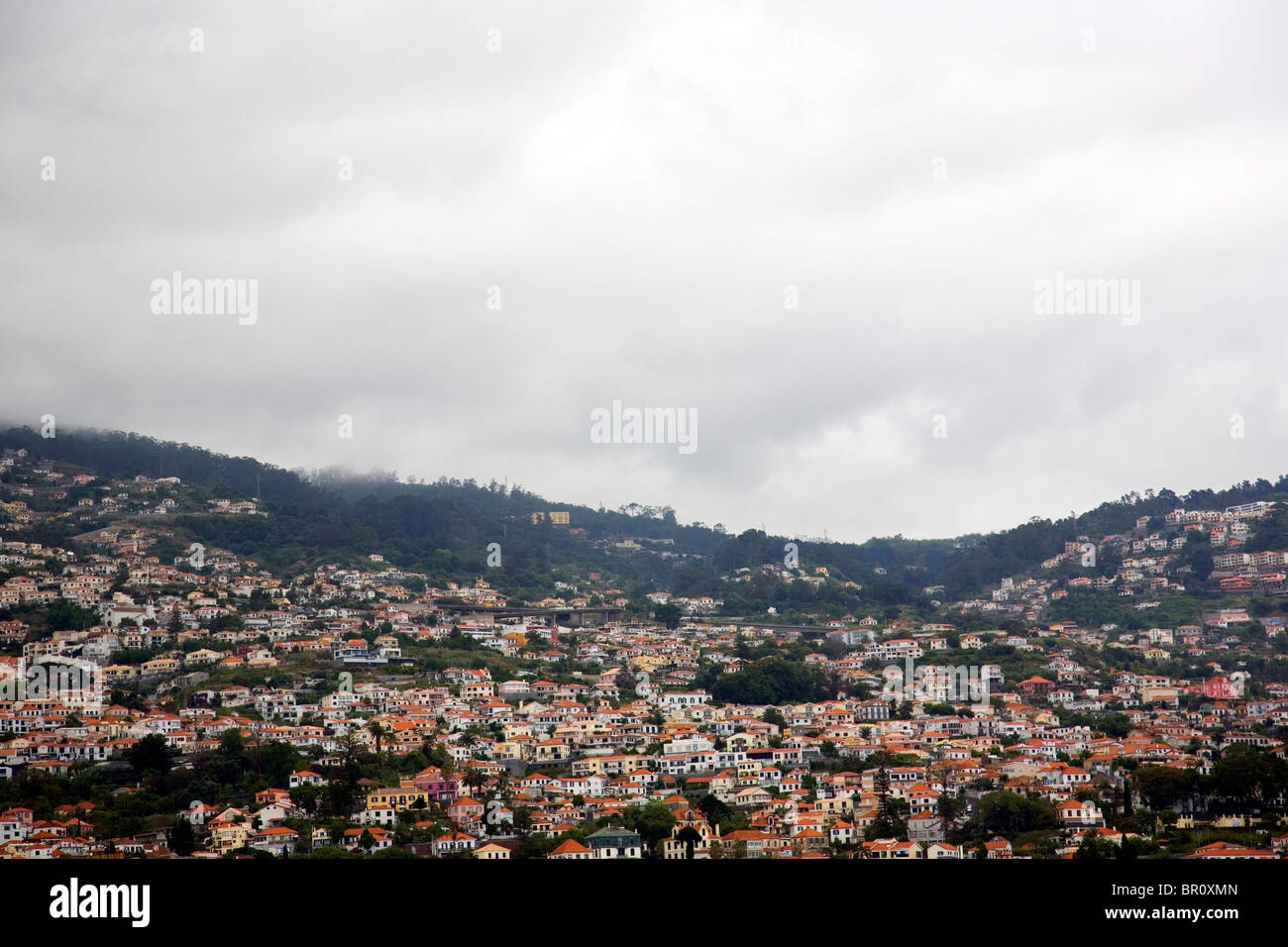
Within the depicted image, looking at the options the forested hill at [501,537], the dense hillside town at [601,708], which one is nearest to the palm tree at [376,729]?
the dense hillside town at [601,708]

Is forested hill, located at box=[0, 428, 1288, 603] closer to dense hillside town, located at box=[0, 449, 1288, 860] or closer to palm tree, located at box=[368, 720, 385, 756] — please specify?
dense hillside town, located at box=[0, 449, 1288, 860]

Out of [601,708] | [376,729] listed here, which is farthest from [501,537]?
[376,729]

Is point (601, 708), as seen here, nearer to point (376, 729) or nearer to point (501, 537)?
point (376, 729)

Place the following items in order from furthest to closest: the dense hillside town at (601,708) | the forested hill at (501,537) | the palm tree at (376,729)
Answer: the forested hill at (501,537)
the palm tree at (376,729)
the dense hillside town at (601,708)

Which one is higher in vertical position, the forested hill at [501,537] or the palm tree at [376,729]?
the forested hill at [501,537]

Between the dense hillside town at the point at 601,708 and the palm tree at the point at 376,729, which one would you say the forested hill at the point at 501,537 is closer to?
the dense hillside town at the point at 601,708
